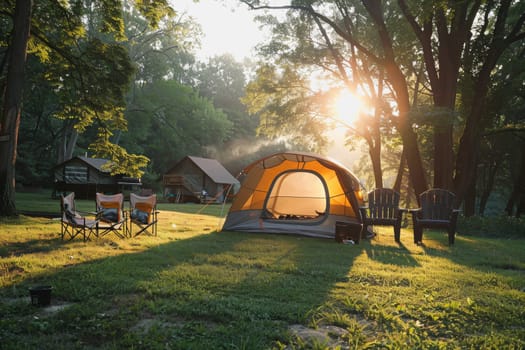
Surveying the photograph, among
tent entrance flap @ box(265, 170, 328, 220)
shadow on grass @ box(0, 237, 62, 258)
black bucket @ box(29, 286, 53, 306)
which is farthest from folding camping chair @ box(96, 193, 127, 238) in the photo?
black bucket @ box(29, 286, 53, 306)

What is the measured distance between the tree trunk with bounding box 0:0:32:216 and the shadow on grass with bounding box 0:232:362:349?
6.21 m

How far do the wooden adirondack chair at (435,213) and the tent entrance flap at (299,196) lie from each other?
2655mm

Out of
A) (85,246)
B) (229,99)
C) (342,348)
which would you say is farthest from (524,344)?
(229,99)

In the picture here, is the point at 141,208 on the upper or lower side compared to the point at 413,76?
lower

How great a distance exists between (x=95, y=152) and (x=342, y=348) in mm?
11550

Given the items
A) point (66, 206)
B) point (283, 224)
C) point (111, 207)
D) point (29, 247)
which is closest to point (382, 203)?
point (283, 224)

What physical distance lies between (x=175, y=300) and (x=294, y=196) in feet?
25.9

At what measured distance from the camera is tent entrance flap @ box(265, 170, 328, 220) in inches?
450

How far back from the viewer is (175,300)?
404 cm

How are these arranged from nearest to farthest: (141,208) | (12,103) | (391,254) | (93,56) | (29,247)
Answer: (29,247)
(391,254)
(141,208)
(12,103)
(93,56)

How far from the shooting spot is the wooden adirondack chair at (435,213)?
9.09m

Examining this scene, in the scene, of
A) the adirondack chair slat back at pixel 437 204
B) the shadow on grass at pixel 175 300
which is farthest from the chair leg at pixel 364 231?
the shadow on grass at pixel 175 300

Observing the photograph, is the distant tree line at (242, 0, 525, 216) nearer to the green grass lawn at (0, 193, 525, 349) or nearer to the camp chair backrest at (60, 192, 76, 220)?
the green grass lawn at (0, 193, 525, 349)

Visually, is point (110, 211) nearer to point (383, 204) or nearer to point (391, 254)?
point (391, 254)
